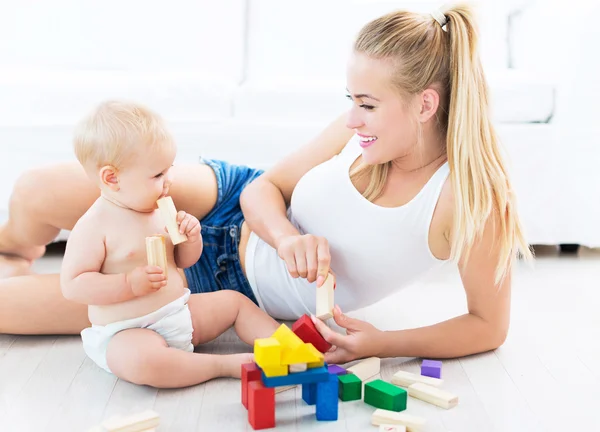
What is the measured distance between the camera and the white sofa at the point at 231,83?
6.07ft

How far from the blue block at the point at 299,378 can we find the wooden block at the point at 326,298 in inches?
4.8

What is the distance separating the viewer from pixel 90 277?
111 centimetres

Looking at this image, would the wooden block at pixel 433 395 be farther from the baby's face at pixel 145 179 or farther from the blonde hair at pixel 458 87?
the baby's face at pixel 145 179

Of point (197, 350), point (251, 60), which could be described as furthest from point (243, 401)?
point (251, 60)

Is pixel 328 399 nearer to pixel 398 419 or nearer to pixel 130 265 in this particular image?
pixel 398 419

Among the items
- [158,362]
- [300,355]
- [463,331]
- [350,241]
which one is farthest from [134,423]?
[463,331]

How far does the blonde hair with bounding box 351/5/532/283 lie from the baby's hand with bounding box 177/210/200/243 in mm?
379

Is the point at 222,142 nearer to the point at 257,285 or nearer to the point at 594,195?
the point at 257,285

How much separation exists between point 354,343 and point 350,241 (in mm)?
167

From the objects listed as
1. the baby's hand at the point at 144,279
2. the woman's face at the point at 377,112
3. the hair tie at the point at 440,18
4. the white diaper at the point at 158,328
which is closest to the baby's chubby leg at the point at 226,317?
the white diaper at the point at 158,328

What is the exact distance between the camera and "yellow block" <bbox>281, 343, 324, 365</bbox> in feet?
3.22

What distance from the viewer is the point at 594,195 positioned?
1915 millimetres

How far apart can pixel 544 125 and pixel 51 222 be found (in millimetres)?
1243

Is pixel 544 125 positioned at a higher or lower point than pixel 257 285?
higher
